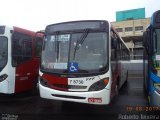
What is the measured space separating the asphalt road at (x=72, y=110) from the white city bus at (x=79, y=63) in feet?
2.49

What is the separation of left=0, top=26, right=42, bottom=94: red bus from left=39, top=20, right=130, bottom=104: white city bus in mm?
1592

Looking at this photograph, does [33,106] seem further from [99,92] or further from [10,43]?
[99,92]

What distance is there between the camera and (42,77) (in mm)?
8266

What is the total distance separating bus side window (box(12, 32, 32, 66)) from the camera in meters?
9.54

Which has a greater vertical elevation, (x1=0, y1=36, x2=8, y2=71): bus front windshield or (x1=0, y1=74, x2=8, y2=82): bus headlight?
(x1=0, y1=36, x2=8, y2=71): bus front windshield

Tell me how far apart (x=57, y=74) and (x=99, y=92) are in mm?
1403

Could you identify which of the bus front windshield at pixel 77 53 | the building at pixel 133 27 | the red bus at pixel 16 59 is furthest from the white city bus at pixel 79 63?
the building at pixel 133 27

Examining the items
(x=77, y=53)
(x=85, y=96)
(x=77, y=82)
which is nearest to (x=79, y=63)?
(x=77, y=53)

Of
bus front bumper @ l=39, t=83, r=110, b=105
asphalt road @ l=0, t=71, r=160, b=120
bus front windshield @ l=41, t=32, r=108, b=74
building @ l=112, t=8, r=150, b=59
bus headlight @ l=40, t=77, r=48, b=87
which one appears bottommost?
asphalt road @ l=0, t=71, r=160, b=120

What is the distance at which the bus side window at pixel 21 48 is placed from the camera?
9.54m

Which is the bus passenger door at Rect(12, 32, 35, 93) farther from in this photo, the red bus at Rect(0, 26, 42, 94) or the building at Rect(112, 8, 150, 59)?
the building at Rect(112, 8, 150, 59)

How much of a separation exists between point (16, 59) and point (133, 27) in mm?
53283

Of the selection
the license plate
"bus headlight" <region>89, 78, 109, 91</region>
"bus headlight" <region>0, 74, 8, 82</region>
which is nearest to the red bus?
"bus headlight" <region>0, 74, 8, 82</region>

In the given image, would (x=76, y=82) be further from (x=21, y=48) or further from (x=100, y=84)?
(x=21, y=48)
